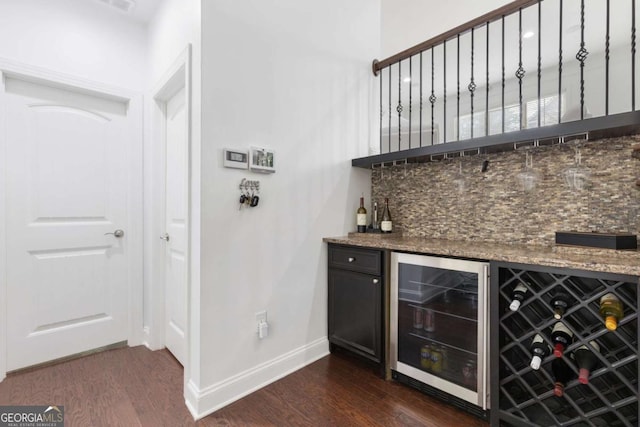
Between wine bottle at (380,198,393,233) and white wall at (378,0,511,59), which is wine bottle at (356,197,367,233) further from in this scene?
white wall at (378,0,511,59)

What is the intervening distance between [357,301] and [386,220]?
0.82 meters

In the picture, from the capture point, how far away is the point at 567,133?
5.29ft

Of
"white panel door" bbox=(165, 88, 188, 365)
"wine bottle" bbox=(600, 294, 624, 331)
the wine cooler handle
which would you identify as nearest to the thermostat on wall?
"white panel door" bbox=(165, 88, 188, 365)

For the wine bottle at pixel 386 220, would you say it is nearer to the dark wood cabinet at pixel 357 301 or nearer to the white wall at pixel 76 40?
the dark wood cabinet at pixel 357 301

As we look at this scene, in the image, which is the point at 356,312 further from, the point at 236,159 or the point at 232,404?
the point at 236,159

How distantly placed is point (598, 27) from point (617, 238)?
12.1 ft

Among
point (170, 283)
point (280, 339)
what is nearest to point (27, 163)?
point (170, 283)

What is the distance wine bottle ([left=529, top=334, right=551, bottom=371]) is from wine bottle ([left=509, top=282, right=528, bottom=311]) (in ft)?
0.63

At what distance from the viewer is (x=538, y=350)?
1.43m

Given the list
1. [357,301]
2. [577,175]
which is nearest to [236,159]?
[357,301]

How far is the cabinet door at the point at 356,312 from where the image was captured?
2.08m

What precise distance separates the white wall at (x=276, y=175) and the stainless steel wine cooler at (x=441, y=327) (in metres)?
0.68

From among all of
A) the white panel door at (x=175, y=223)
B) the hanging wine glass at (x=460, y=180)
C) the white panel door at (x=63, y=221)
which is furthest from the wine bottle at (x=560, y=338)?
the white panel door at (x=63, y=221)

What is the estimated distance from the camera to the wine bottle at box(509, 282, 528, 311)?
4.80 ft
